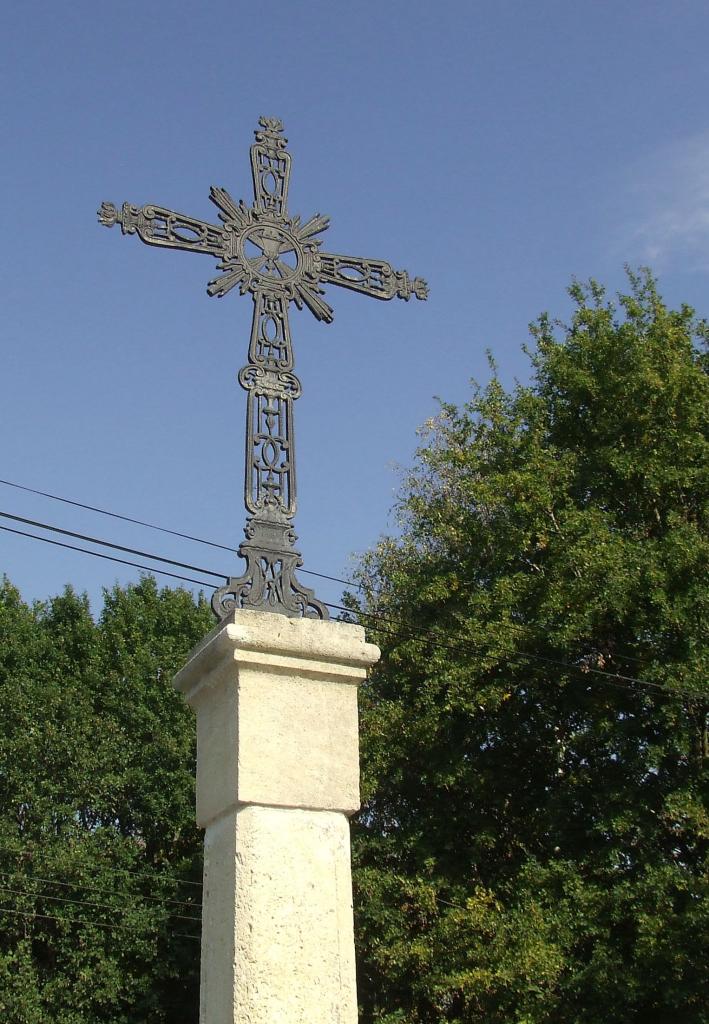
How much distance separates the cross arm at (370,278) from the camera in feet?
20.1

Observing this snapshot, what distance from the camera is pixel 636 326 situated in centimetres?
1619

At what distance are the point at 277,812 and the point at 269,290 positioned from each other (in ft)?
8.84

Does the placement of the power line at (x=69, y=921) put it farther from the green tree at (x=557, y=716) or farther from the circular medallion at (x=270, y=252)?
the circular medallion at (x=270, y=252)

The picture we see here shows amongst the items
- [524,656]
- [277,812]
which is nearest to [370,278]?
[277,812]

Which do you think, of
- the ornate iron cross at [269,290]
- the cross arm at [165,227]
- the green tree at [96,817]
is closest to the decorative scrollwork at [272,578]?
the ornate iron cross at [269,290]

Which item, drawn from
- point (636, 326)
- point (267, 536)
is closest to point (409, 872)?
point (636, 326)

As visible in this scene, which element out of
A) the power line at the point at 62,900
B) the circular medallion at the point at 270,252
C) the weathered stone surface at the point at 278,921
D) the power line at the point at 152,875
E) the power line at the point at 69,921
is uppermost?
the circular medallion at the point at 270,252

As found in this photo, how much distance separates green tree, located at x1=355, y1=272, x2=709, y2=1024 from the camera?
40.7 feet

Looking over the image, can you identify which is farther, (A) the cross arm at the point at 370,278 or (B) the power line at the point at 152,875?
(B) the power line at the point at 152,875

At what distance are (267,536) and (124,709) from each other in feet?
49.9

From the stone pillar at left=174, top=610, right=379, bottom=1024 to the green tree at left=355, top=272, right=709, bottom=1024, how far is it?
7.41 metres

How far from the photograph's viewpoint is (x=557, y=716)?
49.3 ft

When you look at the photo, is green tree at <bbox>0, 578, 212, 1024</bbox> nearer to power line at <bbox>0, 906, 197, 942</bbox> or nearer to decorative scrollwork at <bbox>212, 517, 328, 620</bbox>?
power line at <bbox>0, 906, 197, 942</bbox>

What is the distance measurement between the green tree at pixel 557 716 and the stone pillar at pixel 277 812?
741 centimetres
